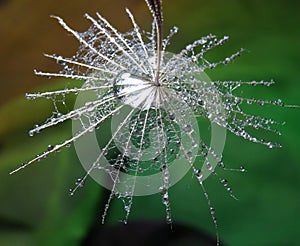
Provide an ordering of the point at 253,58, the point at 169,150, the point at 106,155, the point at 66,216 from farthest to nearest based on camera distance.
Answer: the point at 253,58 < the point at 66,216 < the point at 106,155 < the point at 169,150

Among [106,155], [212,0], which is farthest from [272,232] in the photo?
[212,0]

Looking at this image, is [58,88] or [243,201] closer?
[243,201]

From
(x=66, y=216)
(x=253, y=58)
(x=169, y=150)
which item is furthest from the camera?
(x=253, y=58)

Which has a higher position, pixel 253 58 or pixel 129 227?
pixel 253 58

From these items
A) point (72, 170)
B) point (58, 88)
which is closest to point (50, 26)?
point (58, 88)

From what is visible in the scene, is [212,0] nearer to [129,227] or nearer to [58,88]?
[58,88]

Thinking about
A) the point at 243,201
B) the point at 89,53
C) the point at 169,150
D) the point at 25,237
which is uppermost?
the point at 89,53

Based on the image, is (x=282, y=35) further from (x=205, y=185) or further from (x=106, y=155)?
(x=106, y=155)
